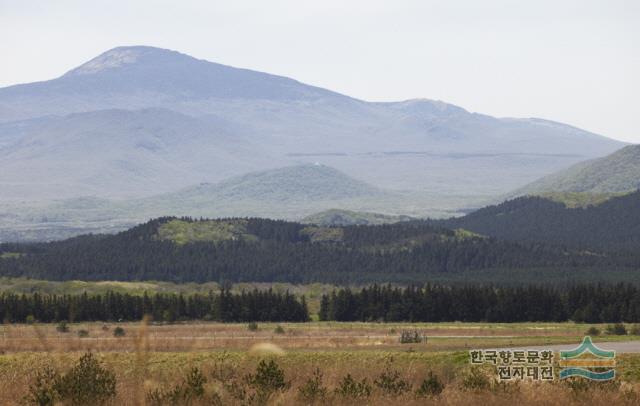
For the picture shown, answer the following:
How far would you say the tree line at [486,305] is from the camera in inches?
4080

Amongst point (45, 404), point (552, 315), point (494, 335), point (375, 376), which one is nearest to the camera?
point (45, 404)

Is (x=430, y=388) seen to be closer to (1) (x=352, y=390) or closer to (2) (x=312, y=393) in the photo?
(1) (x=352, y=390)

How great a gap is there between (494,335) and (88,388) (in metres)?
43.5

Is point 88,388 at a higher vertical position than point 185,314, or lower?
higher

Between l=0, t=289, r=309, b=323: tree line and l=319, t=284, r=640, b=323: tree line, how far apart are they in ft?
16.0

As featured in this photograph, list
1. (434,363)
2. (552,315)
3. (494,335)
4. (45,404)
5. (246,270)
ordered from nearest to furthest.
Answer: (45,404), (434,363), (494,335), (552,315), (246,270)

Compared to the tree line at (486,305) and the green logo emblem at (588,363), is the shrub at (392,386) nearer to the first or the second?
the green logo emblem at (588,363)

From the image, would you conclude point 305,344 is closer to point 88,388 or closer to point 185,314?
point 88,388

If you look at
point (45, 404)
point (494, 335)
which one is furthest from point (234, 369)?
point (494, 335)

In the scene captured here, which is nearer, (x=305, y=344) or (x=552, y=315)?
(x=305, y=344)

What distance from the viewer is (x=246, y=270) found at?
194250mm

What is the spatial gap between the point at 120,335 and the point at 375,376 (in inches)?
1451

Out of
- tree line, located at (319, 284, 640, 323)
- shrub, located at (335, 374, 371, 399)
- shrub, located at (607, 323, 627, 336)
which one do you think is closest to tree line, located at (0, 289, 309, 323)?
tree line, located at (319, 284, 640, 323)

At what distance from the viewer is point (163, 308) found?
4218 inches
